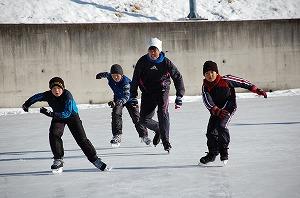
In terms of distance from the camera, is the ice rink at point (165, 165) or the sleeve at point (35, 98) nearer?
the ice rink at point (165, 165)

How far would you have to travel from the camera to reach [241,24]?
18.2 metres

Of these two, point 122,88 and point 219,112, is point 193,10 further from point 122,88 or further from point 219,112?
point 219,112

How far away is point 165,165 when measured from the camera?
742 cm

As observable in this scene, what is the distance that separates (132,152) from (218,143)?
1838 mm

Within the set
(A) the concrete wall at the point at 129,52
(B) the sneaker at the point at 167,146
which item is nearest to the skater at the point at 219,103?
(B) the sneaker at the point at 167,146

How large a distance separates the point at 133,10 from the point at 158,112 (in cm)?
1290

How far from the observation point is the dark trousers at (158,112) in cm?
822

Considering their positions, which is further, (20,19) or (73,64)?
(20,19)

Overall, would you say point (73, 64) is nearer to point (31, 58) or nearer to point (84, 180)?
point (31, 58)

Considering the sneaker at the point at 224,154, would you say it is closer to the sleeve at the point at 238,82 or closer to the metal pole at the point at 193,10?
the sleeve at the point at 238,82

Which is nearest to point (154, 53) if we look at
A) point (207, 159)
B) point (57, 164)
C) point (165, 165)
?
point (165, 165)

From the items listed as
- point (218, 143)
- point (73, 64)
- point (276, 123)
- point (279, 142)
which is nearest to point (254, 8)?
point (73, 64)

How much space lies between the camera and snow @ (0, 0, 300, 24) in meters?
19.4

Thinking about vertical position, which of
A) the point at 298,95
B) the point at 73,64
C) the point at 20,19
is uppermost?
the point at 20,19
